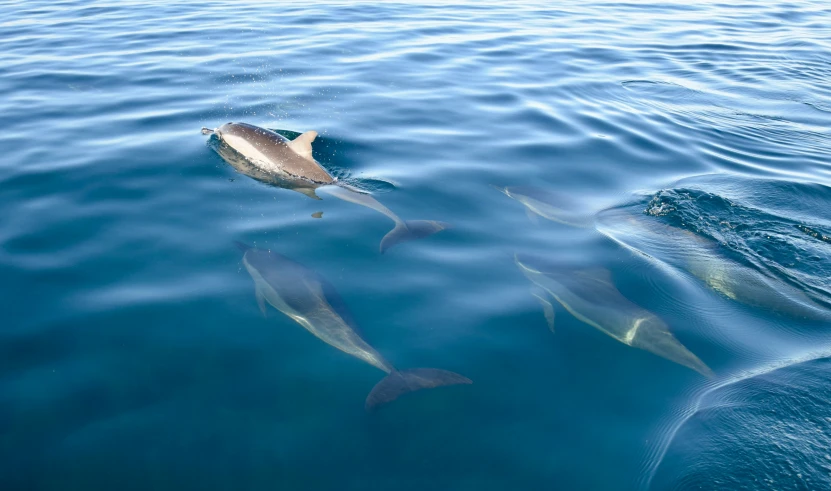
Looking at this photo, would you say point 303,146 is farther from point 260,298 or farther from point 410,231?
point 260,298

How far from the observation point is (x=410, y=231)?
7895 millimetres

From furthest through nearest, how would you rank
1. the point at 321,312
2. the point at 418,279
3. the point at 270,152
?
the point at 270,152 → the point at 418,279 → the point at 321,312

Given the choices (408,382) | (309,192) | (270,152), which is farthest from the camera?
(270,152)

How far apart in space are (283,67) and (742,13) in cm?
1770

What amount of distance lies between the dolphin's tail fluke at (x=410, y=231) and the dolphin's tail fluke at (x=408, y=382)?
2.25m

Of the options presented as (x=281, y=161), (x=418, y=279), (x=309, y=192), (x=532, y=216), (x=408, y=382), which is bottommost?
(x=408, y=382)

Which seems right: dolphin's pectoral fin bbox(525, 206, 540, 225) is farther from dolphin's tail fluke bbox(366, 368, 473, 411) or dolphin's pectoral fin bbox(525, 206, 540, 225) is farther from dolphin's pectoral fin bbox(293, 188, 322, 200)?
dolphin's tail fluke bbox(366, 368, 473, 411)

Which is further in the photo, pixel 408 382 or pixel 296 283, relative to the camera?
pixel 296 283

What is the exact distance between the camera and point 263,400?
17.7 ft

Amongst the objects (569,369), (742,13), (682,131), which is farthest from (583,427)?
(742,13)

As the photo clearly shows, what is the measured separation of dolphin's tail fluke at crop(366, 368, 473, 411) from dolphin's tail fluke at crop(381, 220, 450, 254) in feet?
7.39

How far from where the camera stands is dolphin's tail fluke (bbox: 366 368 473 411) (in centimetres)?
534

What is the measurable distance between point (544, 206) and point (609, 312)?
8.25 feet

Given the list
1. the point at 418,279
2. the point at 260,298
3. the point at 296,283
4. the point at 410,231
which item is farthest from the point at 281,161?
the point at 418,279
